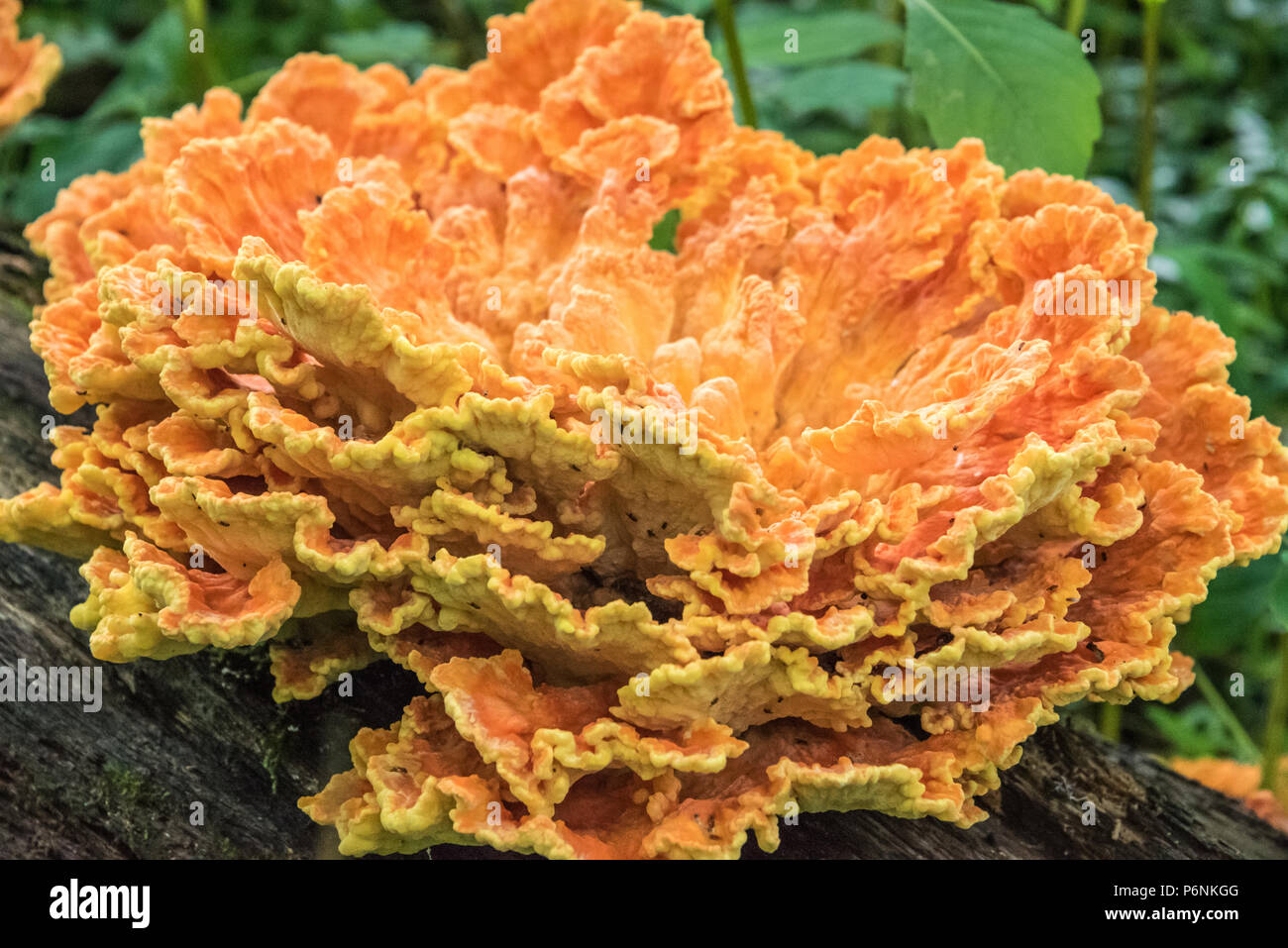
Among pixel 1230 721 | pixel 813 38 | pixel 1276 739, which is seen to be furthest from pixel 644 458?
pixel 1230 721

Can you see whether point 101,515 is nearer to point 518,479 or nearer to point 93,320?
point 93,320

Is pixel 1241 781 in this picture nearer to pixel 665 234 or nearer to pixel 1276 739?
pixel 1276 739

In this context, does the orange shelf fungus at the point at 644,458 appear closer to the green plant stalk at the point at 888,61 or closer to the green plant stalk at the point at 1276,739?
the green plant stalk at the point at 1276,739

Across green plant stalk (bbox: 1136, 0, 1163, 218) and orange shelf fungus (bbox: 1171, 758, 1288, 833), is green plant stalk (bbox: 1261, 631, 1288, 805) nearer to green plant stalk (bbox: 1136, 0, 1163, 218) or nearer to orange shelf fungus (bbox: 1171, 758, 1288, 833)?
orange shelf fungus (bbox: 1171, 758, 1288, 833)

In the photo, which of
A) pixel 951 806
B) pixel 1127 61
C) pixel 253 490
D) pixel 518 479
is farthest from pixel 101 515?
pixel 1127 61

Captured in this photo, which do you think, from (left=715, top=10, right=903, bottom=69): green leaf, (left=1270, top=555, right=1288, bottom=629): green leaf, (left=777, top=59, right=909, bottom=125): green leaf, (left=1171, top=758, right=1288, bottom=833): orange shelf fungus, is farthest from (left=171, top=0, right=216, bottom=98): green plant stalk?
(left=1171, top=758, right=1288, bottom=833): orange shelf fungus
